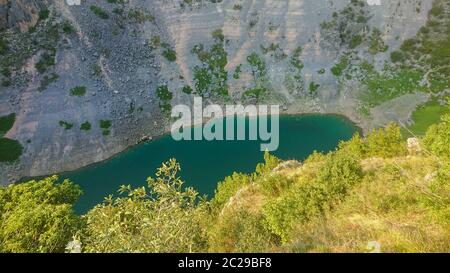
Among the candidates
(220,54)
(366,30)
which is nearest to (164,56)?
(220,54)

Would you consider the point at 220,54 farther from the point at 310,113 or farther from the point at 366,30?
the point at 366,30

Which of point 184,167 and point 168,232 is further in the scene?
point 184,167

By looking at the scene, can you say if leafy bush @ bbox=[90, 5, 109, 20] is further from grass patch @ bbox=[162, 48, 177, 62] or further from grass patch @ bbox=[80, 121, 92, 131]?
grass patch @ bbox=[80, 121, 92, 131]

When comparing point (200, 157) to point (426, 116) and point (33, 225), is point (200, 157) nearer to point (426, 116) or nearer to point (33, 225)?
point (426, 116)

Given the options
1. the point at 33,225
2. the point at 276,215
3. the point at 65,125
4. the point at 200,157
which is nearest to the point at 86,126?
the point at 65,125

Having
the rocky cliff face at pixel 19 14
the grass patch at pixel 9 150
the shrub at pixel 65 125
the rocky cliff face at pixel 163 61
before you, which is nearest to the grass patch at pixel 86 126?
the rocky cliff face at pixel 163 61

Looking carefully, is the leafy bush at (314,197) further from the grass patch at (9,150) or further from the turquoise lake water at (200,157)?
the grass patch at (9,150)

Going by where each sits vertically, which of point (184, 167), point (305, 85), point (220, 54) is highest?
point (220, 54)
